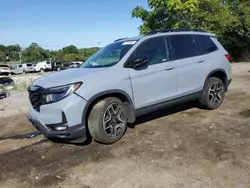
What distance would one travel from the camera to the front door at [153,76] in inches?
187

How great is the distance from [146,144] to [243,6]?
68.2 feet

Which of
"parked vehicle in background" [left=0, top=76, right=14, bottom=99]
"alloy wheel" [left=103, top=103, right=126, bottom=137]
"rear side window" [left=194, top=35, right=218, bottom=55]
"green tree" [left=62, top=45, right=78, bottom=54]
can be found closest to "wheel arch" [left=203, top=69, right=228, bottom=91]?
"rear side window" [left=194, top=35, right=218, bottom=55]

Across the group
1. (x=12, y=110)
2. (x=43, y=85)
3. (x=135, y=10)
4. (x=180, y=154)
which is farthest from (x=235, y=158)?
(x=135, y=10)

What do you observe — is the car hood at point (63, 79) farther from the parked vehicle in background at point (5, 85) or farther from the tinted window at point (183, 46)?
the parked vehicle in background at point (5, 85)

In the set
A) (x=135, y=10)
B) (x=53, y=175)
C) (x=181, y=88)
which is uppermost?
(x=135, y=10)

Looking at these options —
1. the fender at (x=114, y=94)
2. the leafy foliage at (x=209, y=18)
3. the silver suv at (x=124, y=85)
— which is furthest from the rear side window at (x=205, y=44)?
the leafy foliage at (x=209, y=18)

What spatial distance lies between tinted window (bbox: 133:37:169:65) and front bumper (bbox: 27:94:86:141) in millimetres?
1480

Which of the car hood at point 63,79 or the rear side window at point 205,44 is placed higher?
the rear side window at point 205,44

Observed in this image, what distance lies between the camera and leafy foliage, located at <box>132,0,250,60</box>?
18531mm

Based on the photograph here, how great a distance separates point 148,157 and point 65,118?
138 cm

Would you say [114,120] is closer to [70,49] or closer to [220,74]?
[220,74]

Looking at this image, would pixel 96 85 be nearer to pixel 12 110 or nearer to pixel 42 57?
pixel 12 110

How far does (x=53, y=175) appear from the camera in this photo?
11.8ft

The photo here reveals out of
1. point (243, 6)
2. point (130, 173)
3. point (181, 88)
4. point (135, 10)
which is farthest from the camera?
point (243, 6)
